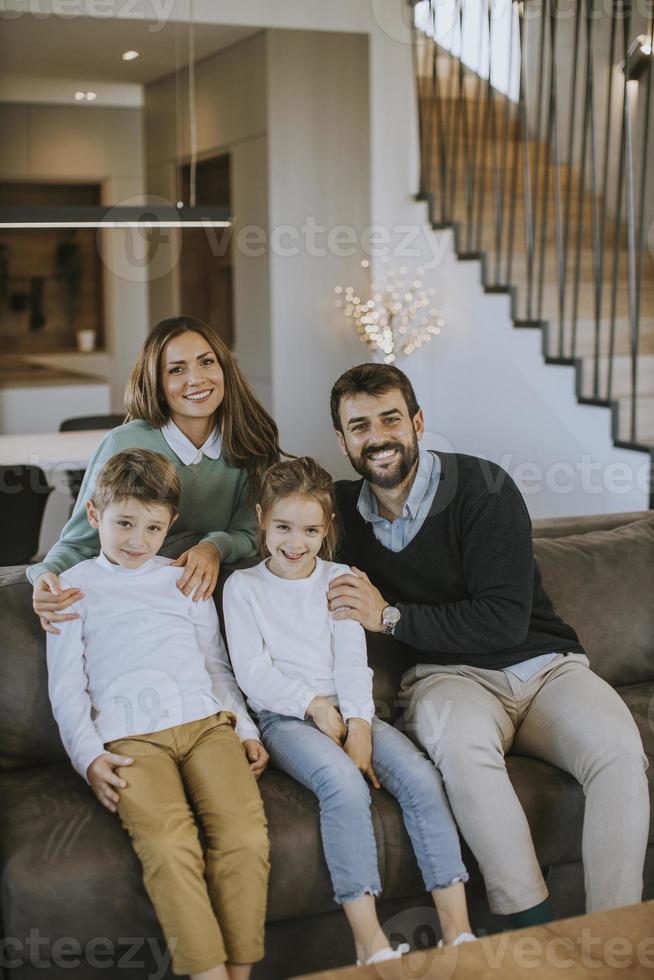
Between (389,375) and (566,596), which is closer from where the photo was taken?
(389,375)

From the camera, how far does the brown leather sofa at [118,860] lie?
182 cm

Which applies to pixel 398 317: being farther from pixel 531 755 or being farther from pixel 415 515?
pixel 531 755

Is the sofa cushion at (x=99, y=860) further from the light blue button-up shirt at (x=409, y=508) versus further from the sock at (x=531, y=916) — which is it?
the light blue button-up shirt at (x=409, y=508)

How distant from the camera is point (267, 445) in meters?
2.56

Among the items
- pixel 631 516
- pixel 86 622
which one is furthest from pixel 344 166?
pixel 86 622

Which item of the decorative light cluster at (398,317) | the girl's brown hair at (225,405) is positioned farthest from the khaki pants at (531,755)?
the decorative light cluster at (398,317)

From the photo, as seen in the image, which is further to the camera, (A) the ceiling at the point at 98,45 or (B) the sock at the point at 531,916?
(A) the ceiling at the point at 98,45

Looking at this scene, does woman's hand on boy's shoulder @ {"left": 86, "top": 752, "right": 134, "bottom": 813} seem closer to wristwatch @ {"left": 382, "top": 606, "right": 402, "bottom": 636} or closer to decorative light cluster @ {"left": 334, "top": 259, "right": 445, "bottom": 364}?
wristwatch @ {"left": 382, "top": 606, "right": 402, "bottom": 636}

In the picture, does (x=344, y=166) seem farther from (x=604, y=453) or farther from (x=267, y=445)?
(x=267, y=445)

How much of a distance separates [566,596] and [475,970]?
4.37 ft

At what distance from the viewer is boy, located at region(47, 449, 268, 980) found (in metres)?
1.79

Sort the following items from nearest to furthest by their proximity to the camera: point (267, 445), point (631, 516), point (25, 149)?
point (267, 445)
point (631, 516)
point (25, 149)

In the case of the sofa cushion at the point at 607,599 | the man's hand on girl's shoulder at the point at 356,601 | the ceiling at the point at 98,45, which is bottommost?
the sofa cushion at the point at 607,599

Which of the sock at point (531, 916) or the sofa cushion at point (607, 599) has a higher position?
the sofa cushion at point (607, 599)
